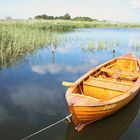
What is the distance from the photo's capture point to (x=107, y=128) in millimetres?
6121

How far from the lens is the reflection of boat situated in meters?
5.71

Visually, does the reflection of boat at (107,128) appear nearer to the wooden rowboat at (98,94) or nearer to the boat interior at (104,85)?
the wooden rowboat at (98,94)

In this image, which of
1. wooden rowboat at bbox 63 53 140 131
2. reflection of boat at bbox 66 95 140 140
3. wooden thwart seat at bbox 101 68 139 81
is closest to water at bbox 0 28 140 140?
reflection of boat at bbox 66 95 140 140

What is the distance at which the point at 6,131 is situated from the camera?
569cm

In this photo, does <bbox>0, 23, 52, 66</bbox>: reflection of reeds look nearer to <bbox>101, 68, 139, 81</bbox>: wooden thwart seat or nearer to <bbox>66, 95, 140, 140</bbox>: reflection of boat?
<bbox>101, 68, 139, 81</bbox>: wooden thwart seat

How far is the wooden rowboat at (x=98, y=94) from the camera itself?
17.9 ft

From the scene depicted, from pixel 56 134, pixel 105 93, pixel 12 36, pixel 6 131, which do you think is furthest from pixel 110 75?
pixel 12 36

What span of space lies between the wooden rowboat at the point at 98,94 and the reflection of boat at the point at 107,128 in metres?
0.21

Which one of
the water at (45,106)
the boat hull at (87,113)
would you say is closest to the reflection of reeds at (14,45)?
the water at (45,106)

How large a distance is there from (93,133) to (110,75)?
3229 mm

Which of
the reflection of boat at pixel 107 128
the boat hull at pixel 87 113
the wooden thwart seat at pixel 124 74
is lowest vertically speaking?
the reflection of boat at pixel 107 128

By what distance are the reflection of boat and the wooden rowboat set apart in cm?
21

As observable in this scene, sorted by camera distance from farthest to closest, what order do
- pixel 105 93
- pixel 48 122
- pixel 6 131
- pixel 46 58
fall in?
pixel 46 58 → pixel 105 93 → pixel 48 122 → pixel 6 131

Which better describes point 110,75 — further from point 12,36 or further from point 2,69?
point 12,36
